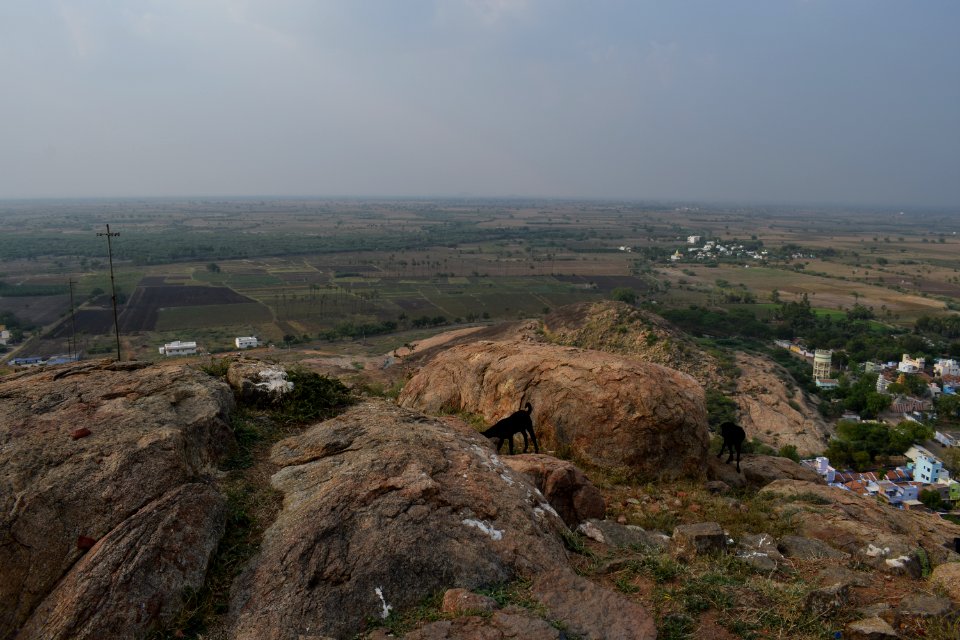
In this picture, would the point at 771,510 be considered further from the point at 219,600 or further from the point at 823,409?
the point at 823,409

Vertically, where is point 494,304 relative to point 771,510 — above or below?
below

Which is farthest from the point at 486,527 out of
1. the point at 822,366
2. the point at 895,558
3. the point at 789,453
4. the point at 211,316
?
the point at 211,316

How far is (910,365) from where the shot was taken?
49938mm

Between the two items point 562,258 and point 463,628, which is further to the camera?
point 562,258

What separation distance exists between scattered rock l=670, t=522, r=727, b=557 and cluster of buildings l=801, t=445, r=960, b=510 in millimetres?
20960

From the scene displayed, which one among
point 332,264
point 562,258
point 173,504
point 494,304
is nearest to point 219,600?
point 173,504

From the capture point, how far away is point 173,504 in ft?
19.6

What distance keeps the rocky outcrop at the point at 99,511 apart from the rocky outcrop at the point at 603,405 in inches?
289

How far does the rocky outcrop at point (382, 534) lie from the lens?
18.0 ft

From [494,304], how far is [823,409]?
4278cm

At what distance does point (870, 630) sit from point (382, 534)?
509 cm

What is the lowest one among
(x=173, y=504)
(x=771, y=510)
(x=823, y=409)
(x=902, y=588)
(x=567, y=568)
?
(x=823, y=409)

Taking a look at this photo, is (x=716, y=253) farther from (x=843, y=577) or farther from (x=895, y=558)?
(x=843, y=577)

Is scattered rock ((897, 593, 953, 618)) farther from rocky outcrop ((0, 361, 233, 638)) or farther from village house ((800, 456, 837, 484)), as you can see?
village house ((800, 456, 837, 484))
